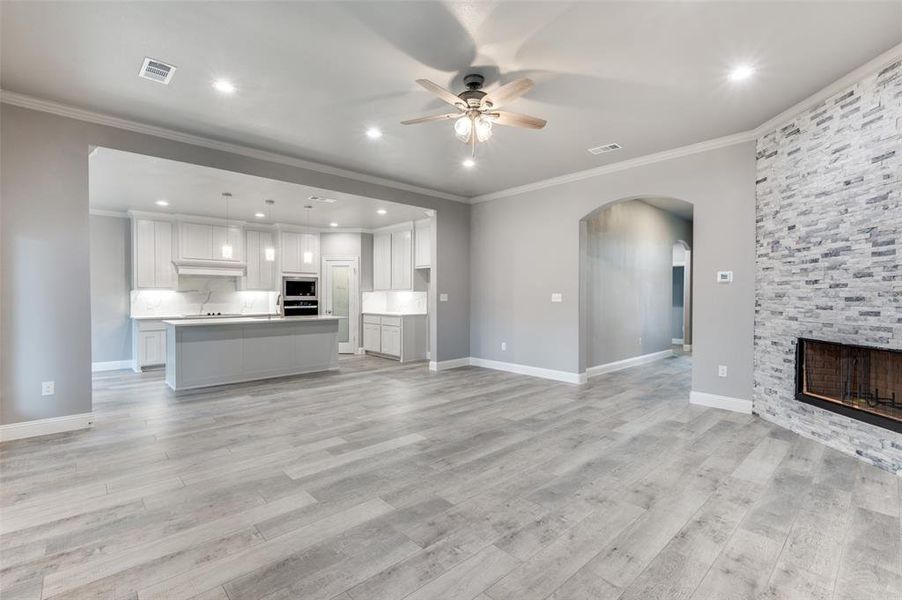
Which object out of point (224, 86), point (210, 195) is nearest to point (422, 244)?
point (210, 195)

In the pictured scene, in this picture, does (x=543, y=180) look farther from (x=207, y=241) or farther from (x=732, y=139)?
(x=207, y=241)

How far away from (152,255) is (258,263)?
1821 mm

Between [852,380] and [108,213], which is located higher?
[108,213]

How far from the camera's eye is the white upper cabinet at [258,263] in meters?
8.59

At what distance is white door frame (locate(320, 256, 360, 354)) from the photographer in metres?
9.09

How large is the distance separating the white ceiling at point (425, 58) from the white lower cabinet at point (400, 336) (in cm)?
428

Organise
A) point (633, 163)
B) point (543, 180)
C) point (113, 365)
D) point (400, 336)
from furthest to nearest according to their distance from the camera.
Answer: point (400, 336) → point (113, 365) → point (543, 180) → point (633, 163)

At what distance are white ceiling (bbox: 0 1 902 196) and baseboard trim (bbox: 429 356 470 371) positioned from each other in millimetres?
3789

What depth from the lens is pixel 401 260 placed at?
8.70 metres

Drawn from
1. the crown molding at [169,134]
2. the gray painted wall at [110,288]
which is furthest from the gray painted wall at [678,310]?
the gray painted wall at [110,288]

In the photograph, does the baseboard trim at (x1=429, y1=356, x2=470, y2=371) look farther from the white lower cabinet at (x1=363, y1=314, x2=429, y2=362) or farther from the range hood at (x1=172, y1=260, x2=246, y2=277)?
the range hood at (x1=172, y1=260, x2=246, y2=277)

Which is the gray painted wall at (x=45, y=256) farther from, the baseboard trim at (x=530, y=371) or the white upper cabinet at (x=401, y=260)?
the baseboard trim at (x=530, y=371)

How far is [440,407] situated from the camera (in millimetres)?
4656

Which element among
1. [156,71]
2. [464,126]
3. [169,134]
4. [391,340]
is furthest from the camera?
[391,340]
